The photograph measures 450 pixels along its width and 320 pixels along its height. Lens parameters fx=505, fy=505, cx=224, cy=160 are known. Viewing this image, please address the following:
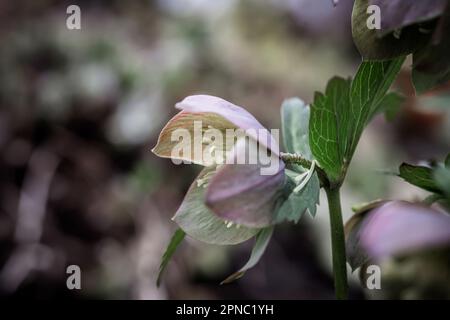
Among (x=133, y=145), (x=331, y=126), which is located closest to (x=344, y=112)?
(x=331, y=126)

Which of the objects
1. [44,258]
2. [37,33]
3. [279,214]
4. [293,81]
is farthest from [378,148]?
[279,214]

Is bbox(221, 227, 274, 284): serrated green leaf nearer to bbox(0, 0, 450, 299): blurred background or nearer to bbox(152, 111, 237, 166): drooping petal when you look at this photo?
bbox(152, 111, 237, 166): drooping petal

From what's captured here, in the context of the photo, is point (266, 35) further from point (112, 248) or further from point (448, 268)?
point (448, 268)

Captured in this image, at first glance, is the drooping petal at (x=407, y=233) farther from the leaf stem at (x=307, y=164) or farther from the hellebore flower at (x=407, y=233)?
the leaf stem at (x=307, y=164)

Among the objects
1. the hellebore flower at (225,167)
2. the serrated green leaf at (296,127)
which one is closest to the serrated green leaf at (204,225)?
the hellebore flower at (225,167)

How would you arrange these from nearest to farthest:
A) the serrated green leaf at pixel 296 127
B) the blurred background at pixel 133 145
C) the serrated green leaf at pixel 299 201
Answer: the serrated green leaf at pixel 299 201, the serrated green leaf at pixel 296 127, the blurred background at pixel 133 145
